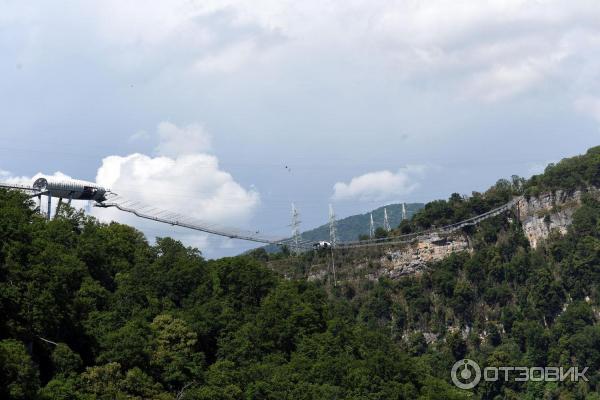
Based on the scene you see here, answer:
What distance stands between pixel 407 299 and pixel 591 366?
34.7 metres

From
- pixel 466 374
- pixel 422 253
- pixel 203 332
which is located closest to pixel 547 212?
pixel 422 253

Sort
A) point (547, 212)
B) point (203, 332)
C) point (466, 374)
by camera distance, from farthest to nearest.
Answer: point (547, 212) < point (466, 374) < point (203, 332)

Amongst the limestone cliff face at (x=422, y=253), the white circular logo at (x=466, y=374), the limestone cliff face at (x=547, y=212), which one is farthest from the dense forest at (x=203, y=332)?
the limestone cliff face at (x=422, y=253)

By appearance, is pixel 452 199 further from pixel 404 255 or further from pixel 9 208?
pixel 9 208

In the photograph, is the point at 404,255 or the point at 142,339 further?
the point at 404,255

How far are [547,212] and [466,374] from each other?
128 ft

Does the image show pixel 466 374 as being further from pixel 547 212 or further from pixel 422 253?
pixel 547 212

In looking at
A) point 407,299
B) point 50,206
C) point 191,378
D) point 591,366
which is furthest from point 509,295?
point 191,378

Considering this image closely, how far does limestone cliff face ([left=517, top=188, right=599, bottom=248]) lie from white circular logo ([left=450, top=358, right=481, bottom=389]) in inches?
1224

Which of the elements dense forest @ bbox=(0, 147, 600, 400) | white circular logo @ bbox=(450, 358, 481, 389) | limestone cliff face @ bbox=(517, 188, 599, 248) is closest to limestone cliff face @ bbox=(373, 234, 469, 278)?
limestone cliff face @ bbox=(517, 188, 599, 248)

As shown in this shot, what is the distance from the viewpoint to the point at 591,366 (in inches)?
5074

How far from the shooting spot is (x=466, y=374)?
127 metres

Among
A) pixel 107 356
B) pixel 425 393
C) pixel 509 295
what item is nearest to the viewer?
pixel 107 356

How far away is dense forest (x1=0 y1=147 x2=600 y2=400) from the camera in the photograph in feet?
194
